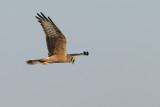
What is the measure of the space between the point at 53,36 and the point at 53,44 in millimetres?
471

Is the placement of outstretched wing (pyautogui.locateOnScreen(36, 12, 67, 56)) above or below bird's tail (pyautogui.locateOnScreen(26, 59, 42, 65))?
above

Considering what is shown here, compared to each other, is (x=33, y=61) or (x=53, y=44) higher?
(x=53, y=44)

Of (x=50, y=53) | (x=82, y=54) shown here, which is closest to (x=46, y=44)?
(x=50, y=53)

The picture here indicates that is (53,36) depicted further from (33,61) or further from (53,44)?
(33,61)

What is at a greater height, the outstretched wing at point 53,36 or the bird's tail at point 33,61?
the outstretched wing at point 53,36

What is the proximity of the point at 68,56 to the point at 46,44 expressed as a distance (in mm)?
1172

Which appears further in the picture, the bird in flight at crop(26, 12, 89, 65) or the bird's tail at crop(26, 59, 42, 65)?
the bird's tail at crop(26, 59, 42, 65)

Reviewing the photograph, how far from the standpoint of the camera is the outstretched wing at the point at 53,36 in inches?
917

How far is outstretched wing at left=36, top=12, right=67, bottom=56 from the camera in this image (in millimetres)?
23281

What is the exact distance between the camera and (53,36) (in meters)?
23.5

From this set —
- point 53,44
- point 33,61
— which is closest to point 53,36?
point 53,44

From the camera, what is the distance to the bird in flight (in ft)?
76.5

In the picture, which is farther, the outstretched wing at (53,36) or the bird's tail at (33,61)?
the bird's tail at (33,61)

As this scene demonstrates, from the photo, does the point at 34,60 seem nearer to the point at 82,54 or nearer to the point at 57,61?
the point at 57,61
